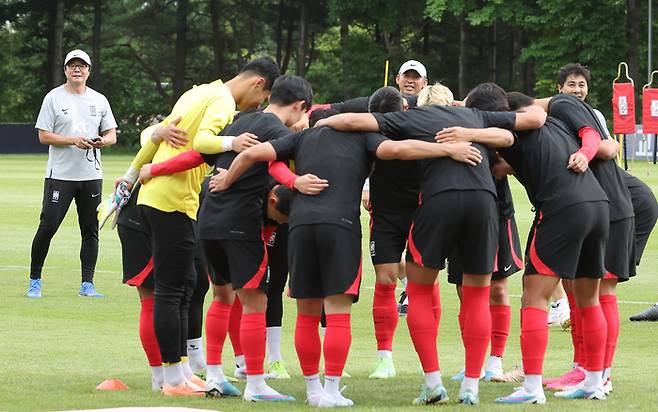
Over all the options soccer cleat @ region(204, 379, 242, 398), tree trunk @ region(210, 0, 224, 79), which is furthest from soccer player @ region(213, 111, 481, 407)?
tree trunk @ region(210, 0, 224, 79)

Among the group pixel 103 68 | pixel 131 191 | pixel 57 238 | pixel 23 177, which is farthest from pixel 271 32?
pixel 131 191

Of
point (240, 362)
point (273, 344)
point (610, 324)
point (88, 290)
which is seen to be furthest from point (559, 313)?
point (88, 290)

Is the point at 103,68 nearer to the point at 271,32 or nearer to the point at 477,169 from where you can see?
the point at 271,32

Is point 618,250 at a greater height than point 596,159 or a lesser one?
lesser

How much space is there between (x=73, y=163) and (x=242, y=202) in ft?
19.1

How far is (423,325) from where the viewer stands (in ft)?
25.2

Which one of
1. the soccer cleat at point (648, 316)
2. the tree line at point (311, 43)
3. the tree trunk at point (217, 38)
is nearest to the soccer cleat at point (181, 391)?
the soccer cleat at point (648, 316)

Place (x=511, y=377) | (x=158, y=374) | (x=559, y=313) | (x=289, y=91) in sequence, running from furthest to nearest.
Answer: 1. (x=559, y=313)
2. (x=511, y=377)
3. (x=158, y=374)
4. (x=289, y=91)

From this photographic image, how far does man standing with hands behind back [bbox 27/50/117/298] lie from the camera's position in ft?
43.6

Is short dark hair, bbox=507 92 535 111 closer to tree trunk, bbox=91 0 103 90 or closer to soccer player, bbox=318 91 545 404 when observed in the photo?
soccer player, bbox=318 91 545 404

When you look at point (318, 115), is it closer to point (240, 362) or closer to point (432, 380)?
point (240, 362)

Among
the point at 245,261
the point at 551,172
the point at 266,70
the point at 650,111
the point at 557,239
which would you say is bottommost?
the point at 245,261

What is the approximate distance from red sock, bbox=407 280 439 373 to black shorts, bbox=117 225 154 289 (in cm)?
164

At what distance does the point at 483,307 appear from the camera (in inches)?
303
